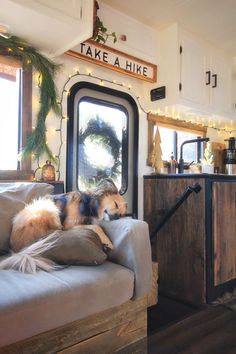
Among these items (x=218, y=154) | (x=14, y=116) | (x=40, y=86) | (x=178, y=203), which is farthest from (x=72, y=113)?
(x=218, y=154)

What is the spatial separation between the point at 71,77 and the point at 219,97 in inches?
67.9

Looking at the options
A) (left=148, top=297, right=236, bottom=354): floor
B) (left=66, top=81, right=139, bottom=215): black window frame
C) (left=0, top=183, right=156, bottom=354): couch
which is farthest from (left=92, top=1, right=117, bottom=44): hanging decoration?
(left=148, top=297, right=236, bottom=354): floor

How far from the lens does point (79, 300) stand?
121 centimetres

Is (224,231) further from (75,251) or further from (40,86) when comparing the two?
(40,86)

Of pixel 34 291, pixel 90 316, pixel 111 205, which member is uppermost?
pixel 111 205

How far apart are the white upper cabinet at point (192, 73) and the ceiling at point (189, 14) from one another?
0.34 feet

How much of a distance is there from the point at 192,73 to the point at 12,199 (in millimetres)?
2146

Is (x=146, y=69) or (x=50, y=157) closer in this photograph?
(x=50, y=157)

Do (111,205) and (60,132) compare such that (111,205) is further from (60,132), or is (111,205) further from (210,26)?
(210,26)

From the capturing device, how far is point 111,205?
185 cm

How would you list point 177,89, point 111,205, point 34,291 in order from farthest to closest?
point 177,89 < point 111,205 < point 34,291

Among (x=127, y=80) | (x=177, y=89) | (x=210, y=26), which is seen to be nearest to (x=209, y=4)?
(x=210, y=26)

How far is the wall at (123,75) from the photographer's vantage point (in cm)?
233

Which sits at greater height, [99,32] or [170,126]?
[99,32]
